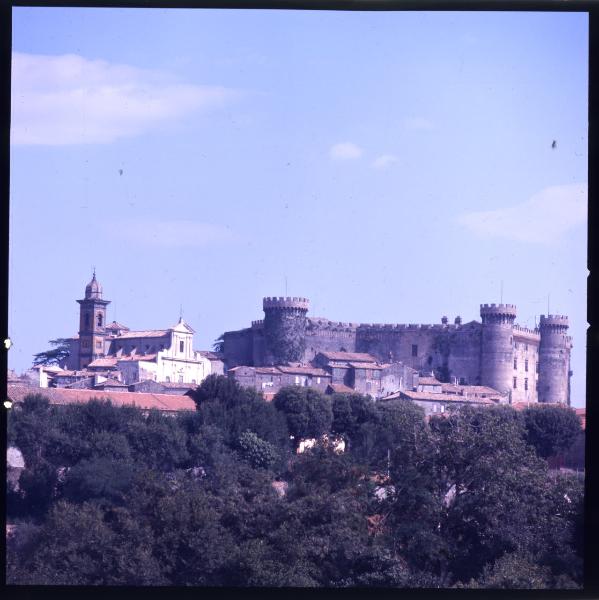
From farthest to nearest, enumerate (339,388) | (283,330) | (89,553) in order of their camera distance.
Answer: (283,330) → (339,388) → (89,553)

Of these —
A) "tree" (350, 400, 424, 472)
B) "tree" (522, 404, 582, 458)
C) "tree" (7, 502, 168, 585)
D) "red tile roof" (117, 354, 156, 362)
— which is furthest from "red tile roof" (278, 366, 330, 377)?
"tree" (7, 502, 168, 585)

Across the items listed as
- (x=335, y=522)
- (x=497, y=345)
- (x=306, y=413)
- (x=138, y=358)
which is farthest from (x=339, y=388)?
(x=335, y=522)

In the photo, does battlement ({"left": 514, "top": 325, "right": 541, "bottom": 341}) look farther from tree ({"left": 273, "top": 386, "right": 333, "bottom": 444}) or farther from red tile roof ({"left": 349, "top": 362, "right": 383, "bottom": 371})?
tree ({"left": 273, "top": 386, "right": 333, "bottom": 444})

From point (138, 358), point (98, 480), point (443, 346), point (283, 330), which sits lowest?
point (98, 480)

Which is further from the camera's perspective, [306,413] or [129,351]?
[129,351]

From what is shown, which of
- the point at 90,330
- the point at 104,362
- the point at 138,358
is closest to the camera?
the point at 104,362

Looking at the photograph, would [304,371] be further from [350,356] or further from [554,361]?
[554,361]

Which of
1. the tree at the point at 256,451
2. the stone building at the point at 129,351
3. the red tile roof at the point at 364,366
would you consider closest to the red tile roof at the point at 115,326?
the stone building at the point at 129,351

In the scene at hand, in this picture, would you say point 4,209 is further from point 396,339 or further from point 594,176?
point 396,339
